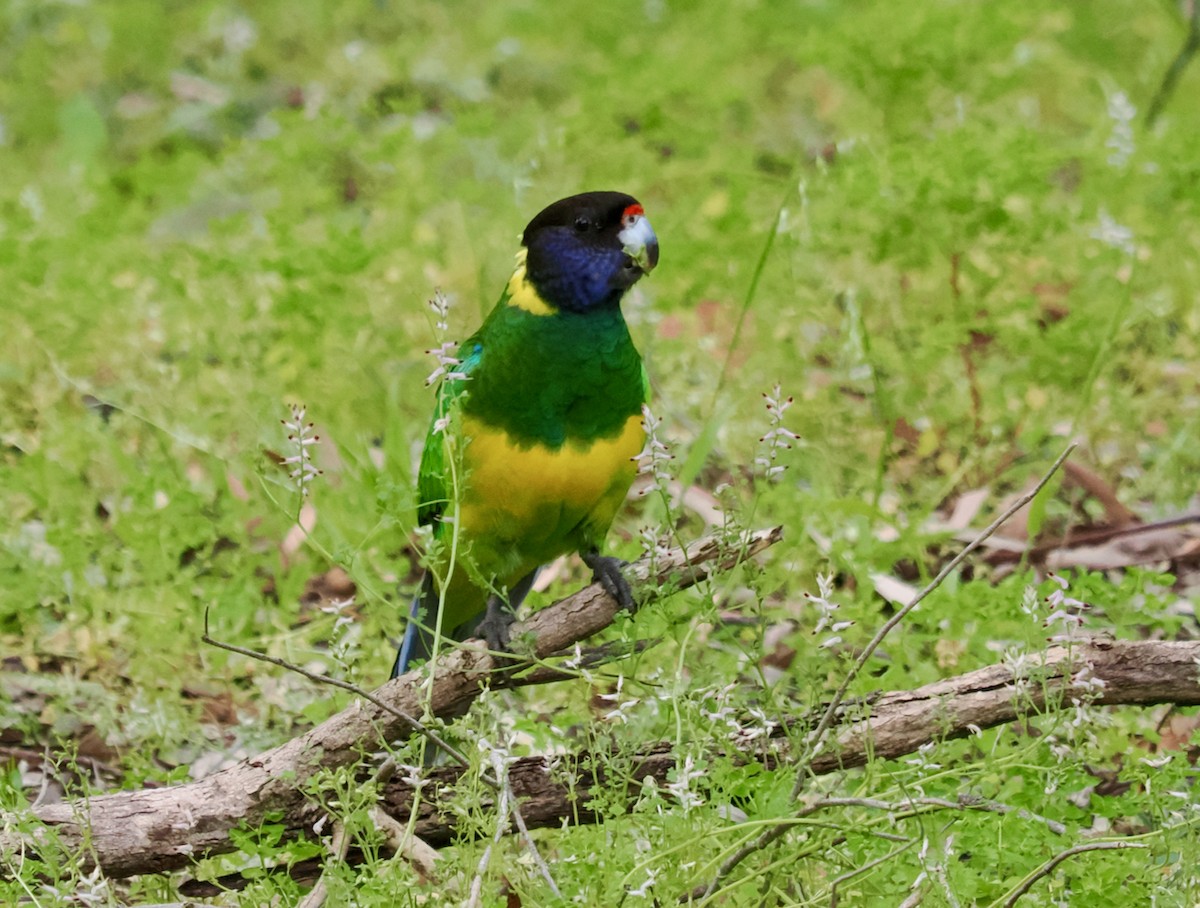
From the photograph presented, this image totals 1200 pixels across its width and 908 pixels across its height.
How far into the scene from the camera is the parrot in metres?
2.99

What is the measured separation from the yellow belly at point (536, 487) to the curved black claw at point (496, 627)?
2.8 inches

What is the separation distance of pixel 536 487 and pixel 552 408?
15 centimetres

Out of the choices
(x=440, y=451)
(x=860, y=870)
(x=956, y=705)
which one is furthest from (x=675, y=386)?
(x=860, y=870)

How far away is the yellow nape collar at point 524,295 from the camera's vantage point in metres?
3.11

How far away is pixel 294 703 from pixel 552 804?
1.06 m

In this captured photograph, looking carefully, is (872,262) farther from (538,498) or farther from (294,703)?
(294,703)

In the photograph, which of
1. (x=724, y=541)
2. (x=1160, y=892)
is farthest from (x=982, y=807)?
(x=724, y=541)

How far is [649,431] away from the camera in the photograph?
7.29 ft

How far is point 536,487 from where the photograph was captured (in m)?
2.98

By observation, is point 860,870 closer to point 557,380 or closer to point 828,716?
point 828,716

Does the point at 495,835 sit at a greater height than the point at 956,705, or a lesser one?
greater

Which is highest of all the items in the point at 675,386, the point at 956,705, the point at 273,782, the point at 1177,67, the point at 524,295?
the point at 524,295

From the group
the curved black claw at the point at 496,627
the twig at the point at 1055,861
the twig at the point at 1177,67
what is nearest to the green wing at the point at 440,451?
the curved black claw at the point at 496,627

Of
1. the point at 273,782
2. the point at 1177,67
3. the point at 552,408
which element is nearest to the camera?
the point at 273,782
